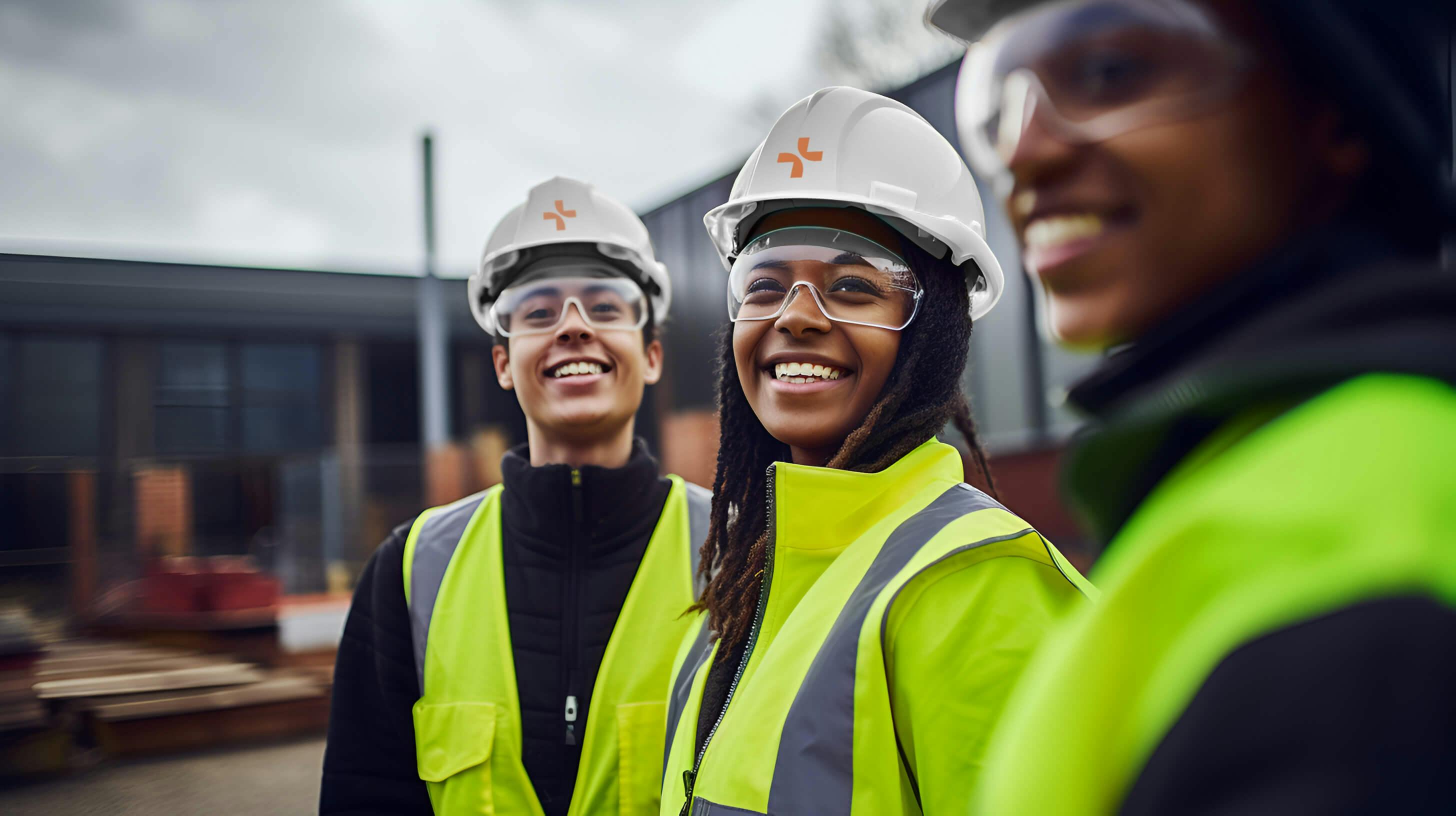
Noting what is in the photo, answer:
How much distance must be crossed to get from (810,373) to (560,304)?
123cm

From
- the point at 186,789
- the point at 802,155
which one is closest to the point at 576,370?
the point at 802,155

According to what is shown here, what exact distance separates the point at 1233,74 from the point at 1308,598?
0.43 meters

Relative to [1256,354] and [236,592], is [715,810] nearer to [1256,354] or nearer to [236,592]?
[1256,354]

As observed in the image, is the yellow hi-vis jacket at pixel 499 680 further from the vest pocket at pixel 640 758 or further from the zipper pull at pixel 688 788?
the zipper pull at pixel 688 788

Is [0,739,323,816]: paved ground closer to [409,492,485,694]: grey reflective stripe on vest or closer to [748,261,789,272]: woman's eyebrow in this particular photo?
[409,492,485,694]: grey reflective stripe on vest

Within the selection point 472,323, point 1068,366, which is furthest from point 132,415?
point 1068,366

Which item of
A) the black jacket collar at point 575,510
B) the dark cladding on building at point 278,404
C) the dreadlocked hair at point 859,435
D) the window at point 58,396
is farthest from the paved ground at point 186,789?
the window at point 58,396

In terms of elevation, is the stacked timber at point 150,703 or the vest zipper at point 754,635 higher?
the vest zipper at point 754,635

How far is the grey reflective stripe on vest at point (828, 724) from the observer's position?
51.3 inches

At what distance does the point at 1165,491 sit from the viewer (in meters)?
0.71

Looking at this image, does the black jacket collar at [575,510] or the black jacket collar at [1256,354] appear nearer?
the black jacket collar at [1256,354]

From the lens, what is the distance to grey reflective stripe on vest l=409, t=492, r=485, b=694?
2545mm

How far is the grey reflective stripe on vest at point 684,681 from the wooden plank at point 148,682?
6404mm

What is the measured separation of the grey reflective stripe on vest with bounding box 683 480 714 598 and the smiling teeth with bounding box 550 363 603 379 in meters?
0.44
